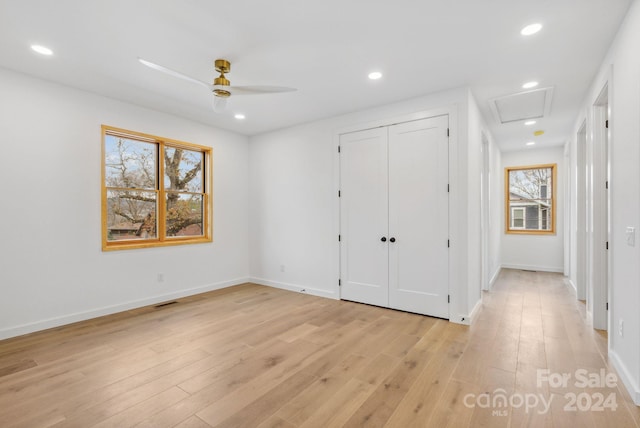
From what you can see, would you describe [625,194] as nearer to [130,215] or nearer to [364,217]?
[364,217]

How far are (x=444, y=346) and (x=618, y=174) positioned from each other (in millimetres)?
2029

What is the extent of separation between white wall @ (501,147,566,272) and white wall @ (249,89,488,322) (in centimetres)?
393

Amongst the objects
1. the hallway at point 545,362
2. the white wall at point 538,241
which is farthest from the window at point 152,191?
the white wall at point 538,241

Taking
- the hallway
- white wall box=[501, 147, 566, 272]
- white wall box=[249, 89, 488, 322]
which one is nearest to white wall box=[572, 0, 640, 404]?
the hallway

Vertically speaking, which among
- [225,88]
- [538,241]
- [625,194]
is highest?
[225,88]

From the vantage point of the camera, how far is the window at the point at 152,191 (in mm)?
4102

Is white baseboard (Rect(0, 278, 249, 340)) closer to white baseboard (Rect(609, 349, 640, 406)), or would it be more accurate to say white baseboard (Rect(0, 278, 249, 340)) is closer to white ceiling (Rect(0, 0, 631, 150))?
white ceiling (Rect(0, 0, 631, 150))

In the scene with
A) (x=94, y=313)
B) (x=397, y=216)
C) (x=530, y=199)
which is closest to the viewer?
(x=94, y=313)

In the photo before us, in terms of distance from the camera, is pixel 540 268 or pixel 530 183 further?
pixel 530 183

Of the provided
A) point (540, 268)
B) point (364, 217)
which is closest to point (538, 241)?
point (540, 268)

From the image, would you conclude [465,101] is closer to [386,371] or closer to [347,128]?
[347,128]

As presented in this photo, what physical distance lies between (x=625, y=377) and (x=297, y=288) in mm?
3905

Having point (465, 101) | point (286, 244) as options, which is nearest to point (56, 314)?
point (286, 244)

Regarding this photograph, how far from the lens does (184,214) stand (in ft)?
16.3
